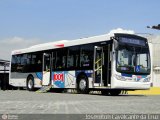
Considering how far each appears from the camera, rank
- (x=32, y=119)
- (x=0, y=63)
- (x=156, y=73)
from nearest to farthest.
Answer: (x=32, y=119)
(x=0, y=63)
(x=156, y=73)

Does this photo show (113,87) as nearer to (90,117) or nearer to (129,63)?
(129,63)

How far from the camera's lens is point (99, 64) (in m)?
22.0

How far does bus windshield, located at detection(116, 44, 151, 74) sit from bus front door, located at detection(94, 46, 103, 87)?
110 centimetres

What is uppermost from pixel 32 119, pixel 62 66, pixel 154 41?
pixel 154 41

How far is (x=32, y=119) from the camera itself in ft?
30.4

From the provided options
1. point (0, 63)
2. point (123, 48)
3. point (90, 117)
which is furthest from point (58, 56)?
point (90, 117)

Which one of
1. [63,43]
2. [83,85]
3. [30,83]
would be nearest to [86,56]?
[83,85]

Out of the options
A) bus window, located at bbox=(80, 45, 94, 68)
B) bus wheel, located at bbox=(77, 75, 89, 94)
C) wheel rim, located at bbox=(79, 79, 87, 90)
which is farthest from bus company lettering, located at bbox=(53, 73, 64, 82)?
bus window, located at bbox=(80, 45, 94, 68)

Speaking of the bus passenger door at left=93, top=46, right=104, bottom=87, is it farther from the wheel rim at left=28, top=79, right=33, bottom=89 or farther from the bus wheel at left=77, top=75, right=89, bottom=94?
the wheel rim at left=28, top=79, right=33, bottom=89

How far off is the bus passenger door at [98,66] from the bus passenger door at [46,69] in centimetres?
498

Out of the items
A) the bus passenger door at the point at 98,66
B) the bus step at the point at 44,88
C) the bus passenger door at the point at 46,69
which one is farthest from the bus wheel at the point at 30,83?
the bus passenger door at the point at 98,66

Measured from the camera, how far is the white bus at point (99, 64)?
840 inches

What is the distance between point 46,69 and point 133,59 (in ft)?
22.5

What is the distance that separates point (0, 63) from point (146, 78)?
17601mm
